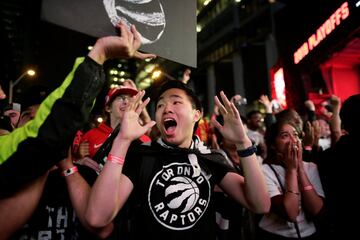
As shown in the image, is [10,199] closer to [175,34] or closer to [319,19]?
[175,34]

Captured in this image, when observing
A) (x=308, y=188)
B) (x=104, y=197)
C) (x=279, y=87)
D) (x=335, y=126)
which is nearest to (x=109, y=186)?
(x=104, y=197)

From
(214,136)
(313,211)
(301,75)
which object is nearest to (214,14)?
(301,75)

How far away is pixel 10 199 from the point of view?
147 centimetres

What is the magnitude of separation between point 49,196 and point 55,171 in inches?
8.5

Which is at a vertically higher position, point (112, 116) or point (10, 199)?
point (112, 116)

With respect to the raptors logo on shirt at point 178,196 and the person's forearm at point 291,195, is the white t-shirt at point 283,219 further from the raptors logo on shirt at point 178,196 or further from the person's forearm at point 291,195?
the raptors logo on shirt at point 178,196

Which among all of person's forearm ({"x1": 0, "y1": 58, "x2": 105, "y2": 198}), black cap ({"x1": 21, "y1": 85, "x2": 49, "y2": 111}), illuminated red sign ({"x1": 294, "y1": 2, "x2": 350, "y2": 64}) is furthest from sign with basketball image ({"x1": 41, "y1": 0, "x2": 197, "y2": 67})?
illuminated red sign ({"x1": 294, "y1": 2, "x2": 350, "y2": 64})

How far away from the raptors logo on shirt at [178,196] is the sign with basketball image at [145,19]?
0.90 metres

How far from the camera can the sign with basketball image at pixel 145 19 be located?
5.53 ft

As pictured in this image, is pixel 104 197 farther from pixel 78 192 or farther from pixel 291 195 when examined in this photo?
pixel 291 195

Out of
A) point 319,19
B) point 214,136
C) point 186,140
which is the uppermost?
point 319,19

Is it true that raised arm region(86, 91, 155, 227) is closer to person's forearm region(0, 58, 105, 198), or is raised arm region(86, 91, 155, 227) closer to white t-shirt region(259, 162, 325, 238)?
person's forearm region(0, 58, 105, 198)

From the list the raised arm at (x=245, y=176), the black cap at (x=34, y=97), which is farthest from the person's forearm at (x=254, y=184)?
the black cap at (x=34, y=97)

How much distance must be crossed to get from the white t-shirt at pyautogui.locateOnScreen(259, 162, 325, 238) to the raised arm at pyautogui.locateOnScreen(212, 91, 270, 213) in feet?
2.74
